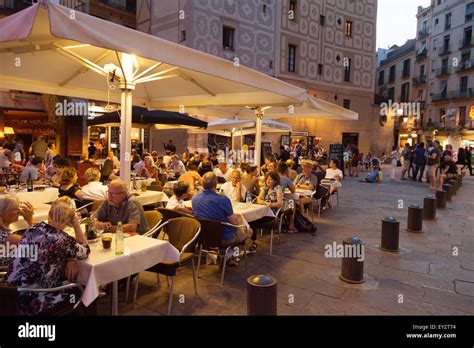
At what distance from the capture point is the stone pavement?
3945 mm

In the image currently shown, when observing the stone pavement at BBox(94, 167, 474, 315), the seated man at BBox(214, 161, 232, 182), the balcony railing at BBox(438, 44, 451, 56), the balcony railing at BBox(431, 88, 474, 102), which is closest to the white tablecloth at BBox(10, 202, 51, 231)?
the stone pavement at BBox(94, 167, 474, 315)

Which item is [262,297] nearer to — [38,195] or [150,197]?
[150,197]

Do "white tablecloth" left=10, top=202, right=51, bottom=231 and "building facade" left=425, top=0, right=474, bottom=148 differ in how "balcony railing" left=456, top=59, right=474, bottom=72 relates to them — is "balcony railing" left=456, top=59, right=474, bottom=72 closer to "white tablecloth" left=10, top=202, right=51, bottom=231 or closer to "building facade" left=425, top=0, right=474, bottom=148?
"building facade" left=425, top=0, right=474, bottom=148

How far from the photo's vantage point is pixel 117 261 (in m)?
3.06

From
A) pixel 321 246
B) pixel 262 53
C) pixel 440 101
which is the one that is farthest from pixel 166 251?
pixel 440 101

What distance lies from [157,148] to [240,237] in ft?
62.1

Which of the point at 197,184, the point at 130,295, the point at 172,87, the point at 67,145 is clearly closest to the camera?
the point at 130,295

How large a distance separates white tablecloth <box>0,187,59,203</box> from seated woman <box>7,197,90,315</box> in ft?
10.2

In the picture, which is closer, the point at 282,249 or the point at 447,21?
the point at 282,249

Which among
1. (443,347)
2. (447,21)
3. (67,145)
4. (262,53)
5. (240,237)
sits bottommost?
(443,347)

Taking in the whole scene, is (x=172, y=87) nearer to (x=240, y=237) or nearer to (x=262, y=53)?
(x=240, y=237)

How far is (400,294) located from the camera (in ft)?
14.2

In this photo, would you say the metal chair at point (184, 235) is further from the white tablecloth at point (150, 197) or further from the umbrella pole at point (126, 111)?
the white tablecloth at point (150, 197)

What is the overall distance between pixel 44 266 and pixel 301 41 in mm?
25711
